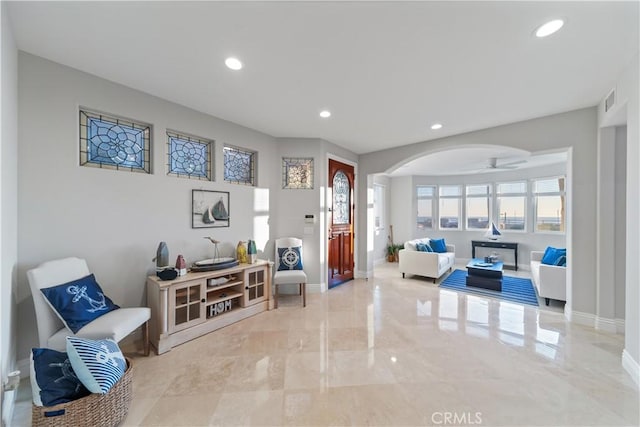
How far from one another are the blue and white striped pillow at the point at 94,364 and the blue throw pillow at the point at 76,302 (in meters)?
0.48

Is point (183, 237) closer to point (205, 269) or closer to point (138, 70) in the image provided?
point (205, 269)

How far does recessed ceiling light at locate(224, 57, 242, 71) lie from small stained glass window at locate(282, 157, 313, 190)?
208 centimetres

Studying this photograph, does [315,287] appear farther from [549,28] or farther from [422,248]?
[549,28]

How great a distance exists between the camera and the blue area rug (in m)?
3.98

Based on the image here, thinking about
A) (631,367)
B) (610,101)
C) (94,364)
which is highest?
(610,101)

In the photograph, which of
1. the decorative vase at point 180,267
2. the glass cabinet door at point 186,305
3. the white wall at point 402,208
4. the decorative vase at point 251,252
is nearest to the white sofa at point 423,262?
the white wall at point 402,208

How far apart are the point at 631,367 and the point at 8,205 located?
16.2 ft

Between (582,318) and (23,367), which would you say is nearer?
(23,367)

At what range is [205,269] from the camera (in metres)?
2.91

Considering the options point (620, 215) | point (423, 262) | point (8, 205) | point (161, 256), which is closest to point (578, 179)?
Result: point (620, 215)

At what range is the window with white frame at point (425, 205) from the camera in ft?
25.4

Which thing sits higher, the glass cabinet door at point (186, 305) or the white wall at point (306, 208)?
the white wall at point (306, 208)

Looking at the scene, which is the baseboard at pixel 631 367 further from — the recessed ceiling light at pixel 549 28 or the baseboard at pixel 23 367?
the baseboard at pixel 23 367

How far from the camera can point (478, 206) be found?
724 cm
